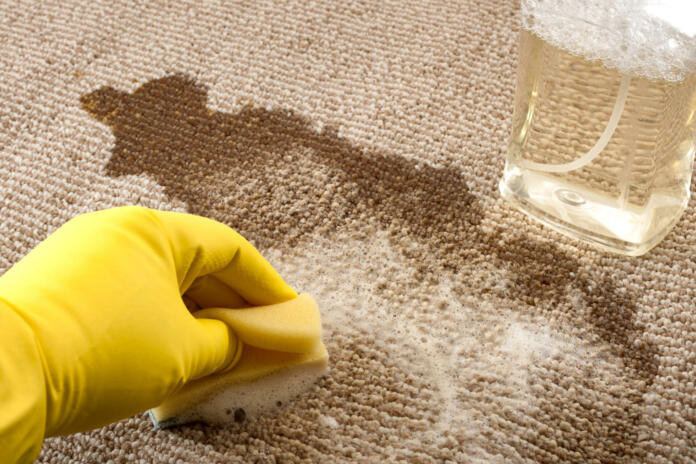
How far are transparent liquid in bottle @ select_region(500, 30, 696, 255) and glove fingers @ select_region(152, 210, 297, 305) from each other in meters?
0.26

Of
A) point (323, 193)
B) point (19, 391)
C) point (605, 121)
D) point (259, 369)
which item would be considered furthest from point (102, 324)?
point (605, 121)

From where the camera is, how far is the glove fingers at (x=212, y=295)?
533 mm

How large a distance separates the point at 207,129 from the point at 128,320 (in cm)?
36

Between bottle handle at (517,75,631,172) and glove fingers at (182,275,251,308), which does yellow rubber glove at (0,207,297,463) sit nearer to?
glove fingers at (182,275,251,308)

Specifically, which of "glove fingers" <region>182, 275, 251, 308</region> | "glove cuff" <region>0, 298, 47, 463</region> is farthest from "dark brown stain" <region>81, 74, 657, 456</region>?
"glove cuff" <region>0, 298, 47, 463</region>

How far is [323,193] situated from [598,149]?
0.25m

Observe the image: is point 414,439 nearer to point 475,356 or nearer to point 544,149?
point 475,356

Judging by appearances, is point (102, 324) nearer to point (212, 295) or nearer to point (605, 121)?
point (212, 295)

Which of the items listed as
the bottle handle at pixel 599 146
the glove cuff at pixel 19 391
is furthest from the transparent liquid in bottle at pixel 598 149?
the glove cuff at pixel 19 391

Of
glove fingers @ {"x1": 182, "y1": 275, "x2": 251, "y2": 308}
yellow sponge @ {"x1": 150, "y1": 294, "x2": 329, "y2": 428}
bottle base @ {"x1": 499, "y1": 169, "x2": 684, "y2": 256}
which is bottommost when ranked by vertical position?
yellow sponge @ {"x1": 150, "y1": 294, "x2": 329, "y2": 428}

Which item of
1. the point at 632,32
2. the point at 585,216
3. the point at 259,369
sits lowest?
the point at 259,369

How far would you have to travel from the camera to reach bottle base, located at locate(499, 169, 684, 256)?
0.64m

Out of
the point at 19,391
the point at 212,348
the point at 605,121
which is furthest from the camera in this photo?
the point at 605,121

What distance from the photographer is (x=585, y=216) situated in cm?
65
